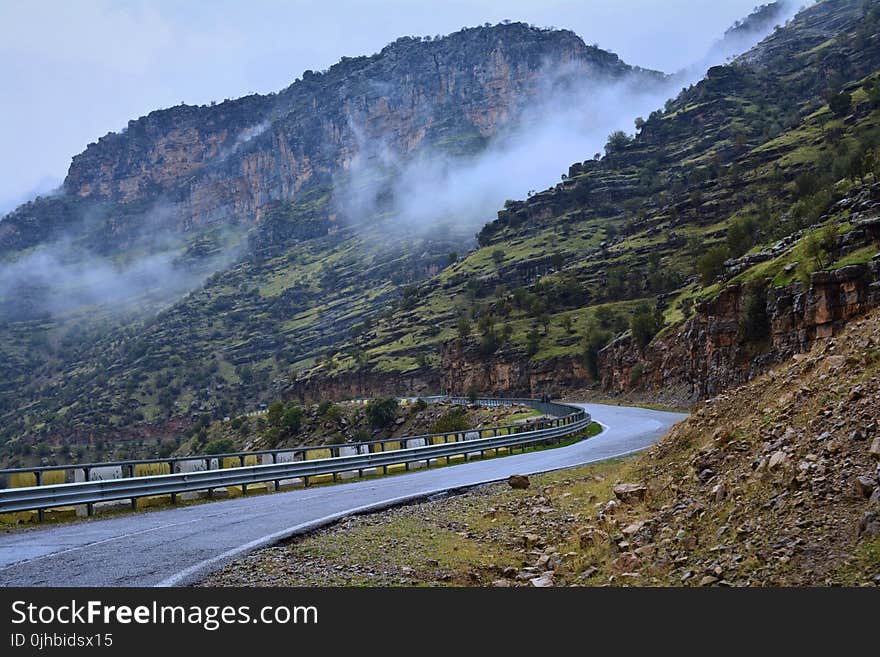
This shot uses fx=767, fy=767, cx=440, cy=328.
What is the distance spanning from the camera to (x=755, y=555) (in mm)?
6727

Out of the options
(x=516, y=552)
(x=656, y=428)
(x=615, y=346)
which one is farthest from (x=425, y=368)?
(x=516, y=552)

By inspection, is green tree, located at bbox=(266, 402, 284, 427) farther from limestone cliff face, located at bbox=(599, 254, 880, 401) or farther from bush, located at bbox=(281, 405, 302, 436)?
limestone cliff face, located at bbox=(599, 254, 880, 401)

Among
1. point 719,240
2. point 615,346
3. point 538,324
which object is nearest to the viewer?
point 615,346

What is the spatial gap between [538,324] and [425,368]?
23.7 meters

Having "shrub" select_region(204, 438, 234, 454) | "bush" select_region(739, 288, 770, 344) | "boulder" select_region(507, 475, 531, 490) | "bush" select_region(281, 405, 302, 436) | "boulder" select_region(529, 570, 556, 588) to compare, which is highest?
"bush" select_region(739, 288, 770, 344)

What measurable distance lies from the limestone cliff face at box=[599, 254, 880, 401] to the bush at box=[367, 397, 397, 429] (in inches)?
1038

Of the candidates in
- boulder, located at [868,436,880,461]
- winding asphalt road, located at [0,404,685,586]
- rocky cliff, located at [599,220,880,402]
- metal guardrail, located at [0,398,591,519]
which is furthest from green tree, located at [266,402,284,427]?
boulder, located at [868,436,880,461]

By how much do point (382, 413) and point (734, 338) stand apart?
50.6 meters

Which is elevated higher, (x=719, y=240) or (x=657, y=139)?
(x=657, y=139)

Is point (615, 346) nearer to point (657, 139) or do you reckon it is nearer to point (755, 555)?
point (755, 555)

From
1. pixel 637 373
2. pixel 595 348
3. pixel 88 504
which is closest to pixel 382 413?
pixel 595 348

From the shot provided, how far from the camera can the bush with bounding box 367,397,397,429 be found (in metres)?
93.4

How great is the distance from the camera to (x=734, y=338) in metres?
52.1

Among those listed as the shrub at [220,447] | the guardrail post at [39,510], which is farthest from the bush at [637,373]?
the guardrail post at [39,510]
